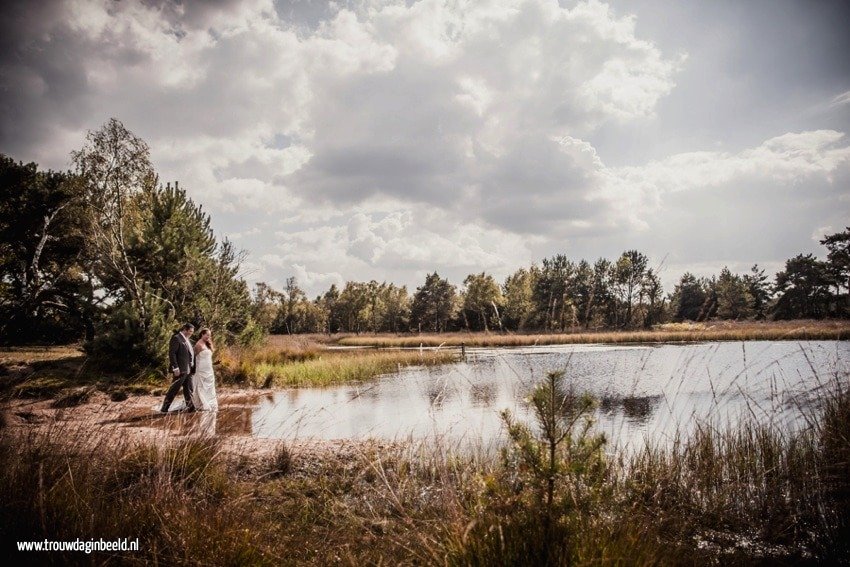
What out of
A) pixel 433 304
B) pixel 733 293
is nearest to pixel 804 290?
pixel 733 293

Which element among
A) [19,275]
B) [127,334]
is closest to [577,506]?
[127,334]

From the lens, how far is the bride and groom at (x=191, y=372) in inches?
394

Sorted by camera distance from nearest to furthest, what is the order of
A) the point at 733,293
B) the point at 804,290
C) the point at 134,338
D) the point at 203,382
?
the point at 203,382, the point at 134,338, the point at 804,290, the point at 733,293

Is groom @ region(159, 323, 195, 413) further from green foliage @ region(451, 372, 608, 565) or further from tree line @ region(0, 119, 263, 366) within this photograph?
green foliage @ region(451, 372, 608, 565)

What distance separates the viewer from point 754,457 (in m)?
5.40

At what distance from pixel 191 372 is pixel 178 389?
548mm

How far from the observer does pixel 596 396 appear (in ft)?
18.4

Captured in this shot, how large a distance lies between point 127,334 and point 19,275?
2818 centimetres

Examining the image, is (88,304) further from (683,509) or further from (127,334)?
(683,509)

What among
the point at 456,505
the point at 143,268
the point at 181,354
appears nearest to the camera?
the point at 456,505

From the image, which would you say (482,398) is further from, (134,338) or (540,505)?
(134,338)

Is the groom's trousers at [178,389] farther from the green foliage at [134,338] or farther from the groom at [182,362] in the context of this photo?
the green foliage at [134,338]

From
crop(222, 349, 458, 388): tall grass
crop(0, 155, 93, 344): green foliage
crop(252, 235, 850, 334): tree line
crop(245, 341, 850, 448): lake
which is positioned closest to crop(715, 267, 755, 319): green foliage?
crop(252, 235, 850, 334): tree line

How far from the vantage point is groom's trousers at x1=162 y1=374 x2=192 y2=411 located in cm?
982
